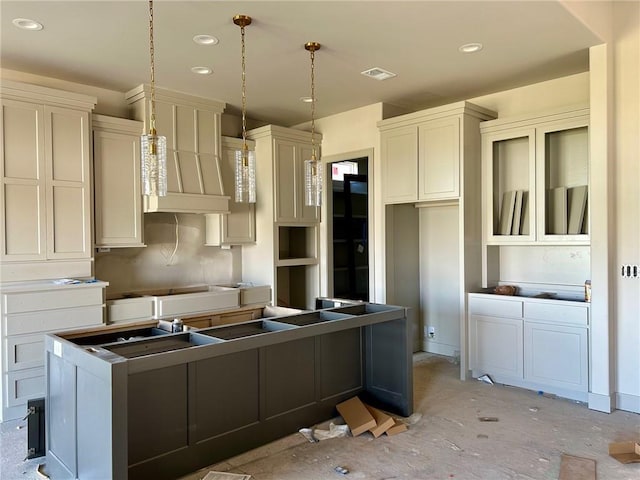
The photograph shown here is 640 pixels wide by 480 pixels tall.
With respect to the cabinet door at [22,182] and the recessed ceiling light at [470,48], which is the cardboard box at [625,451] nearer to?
the recessed ceiling light at [470,48]

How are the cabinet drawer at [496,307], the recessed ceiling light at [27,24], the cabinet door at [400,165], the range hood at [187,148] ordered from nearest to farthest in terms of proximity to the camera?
the recessed ceiling light at [27,24]
the cabinet drawer at [496,307]
the range hood at [187,148]
the cabinet door at [400,165]

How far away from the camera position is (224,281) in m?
5.64

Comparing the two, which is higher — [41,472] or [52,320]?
[52,320]

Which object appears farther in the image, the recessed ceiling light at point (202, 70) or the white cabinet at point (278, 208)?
the white cabinet at point (278, 208)

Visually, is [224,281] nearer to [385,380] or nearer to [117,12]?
[385,380]

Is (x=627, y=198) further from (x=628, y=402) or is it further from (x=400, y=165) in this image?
(x=400, y=165)

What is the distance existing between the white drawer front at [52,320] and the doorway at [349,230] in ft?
9.04

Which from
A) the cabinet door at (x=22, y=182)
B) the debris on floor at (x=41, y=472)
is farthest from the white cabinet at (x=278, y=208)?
the debris on floor at (x=41, y=472)

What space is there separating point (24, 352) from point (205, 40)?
277cm

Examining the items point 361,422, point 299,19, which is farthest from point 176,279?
point 299,19

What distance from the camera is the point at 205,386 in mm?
2959

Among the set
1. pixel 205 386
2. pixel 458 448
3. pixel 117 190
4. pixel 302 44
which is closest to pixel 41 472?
pixel 205 386

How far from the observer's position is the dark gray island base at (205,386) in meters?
2.30

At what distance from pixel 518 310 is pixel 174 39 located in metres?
3.63
